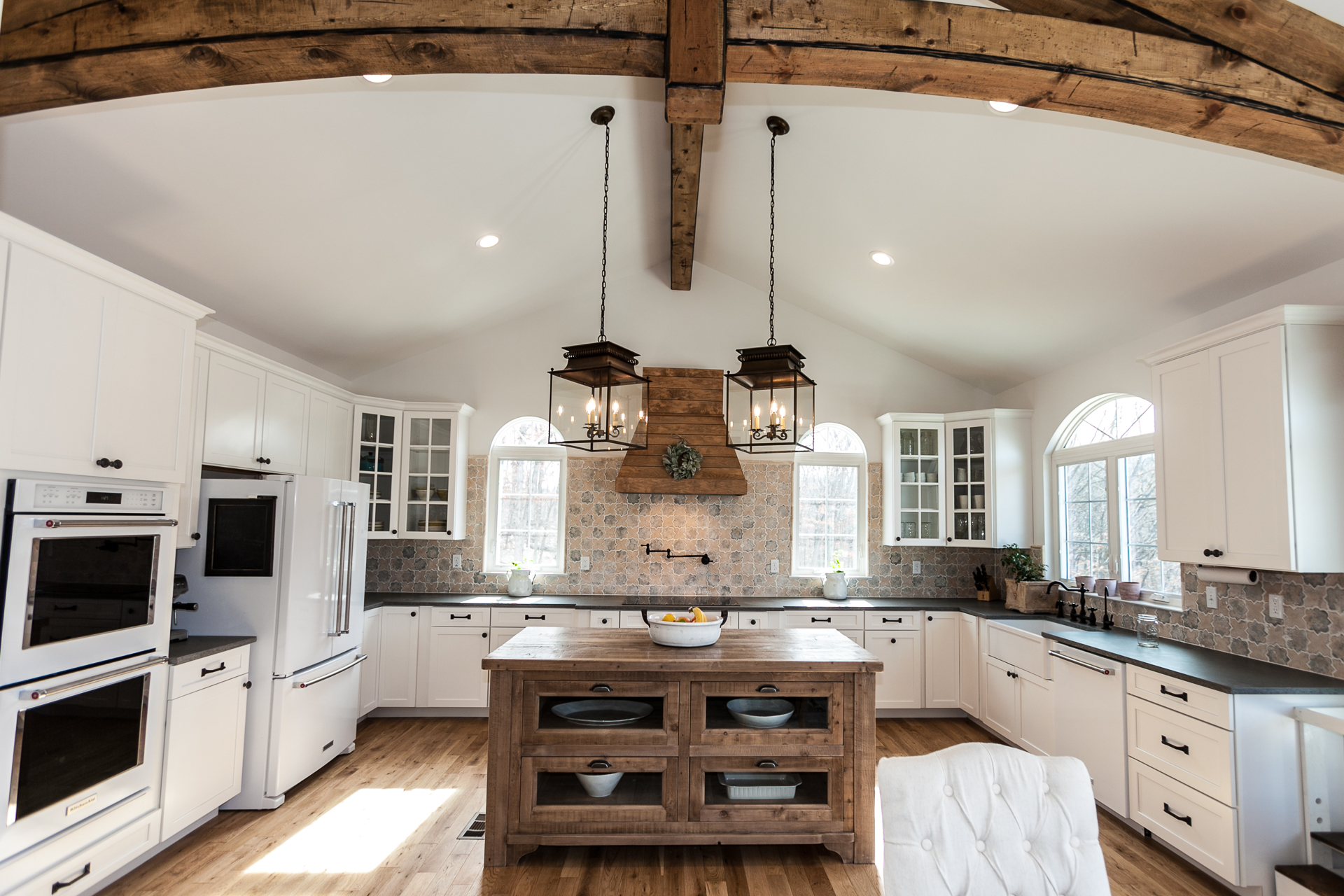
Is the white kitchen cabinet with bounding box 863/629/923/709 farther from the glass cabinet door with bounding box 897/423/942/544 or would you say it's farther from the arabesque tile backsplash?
the glass cabinet door with bounding box 897/423/942/544

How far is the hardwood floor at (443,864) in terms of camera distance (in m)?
2.95

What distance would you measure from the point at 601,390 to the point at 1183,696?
337cm

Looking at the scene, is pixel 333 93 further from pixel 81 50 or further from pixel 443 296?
pixel 443 296

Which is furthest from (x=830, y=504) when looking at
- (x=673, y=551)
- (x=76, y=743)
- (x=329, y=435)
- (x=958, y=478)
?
(x=76, y=743)

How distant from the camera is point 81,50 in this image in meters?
2.02

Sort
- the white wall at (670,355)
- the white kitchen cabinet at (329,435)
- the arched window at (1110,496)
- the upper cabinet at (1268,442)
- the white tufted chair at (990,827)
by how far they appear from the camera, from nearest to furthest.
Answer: the white tufted chair at (990,827), the upper cabinet at (1268,442), the arched window at (1110,496), the white kitchen cabinet at (329,435), the white wall at (670,355)

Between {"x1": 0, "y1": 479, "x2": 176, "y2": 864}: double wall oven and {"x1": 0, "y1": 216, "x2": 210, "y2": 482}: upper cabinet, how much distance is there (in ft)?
0.45

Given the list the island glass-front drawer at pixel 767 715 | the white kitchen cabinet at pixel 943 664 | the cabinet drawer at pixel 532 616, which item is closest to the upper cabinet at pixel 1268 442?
the island glass-front drawer at pixel 767 715

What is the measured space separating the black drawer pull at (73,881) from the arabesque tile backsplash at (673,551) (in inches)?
129

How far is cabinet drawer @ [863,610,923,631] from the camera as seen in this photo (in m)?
5.51

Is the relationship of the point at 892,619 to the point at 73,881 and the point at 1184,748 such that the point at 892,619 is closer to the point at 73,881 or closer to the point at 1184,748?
the point at 1184,748

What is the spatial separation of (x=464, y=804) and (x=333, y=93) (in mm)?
3500

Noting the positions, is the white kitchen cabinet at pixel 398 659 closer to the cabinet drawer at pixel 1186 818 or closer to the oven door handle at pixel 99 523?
the oven door handle at pixel 99 523

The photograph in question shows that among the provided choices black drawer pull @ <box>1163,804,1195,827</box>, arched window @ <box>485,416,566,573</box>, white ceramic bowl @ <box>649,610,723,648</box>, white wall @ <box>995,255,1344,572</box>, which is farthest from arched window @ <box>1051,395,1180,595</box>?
arched window @ <box>485,416,566,573</box>
